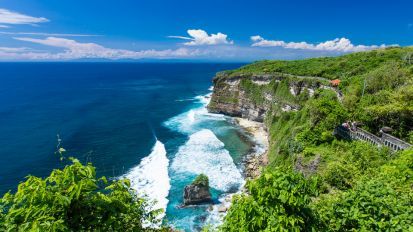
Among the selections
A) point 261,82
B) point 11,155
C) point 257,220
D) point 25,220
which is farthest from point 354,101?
point 11,155

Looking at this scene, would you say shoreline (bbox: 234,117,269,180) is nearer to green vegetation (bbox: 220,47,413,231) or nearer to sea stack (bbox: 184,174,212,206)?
green vegetation (bbox: 220,47,413,231)

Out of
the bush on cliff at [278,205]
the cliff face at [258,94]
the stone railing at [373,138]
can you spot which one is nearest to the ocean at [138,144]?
the cliff face at [258,94]

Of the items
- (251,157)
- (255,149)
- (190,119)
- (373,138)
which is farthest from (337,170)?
(190,119)

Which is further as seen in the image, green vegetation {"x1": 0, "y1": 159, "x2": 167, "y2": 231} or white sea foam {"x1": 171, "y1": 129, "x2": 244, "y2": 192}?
white sea foam {"x1": 171, "y1": 129, "x2": 244, "y2": 192}

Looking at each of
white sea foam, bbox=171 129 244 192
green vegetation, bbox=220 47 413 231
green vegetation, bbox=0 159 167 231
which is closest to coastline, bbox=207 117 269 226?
white sea foam, bbox=171 129 244 192

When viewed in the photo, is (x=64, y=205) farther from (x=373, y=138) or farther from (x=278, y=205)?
(x=373, y=138)

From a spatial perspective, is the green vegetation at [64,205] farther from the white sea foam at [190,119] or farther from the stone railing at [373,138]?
the white sea foam at [190,119]
